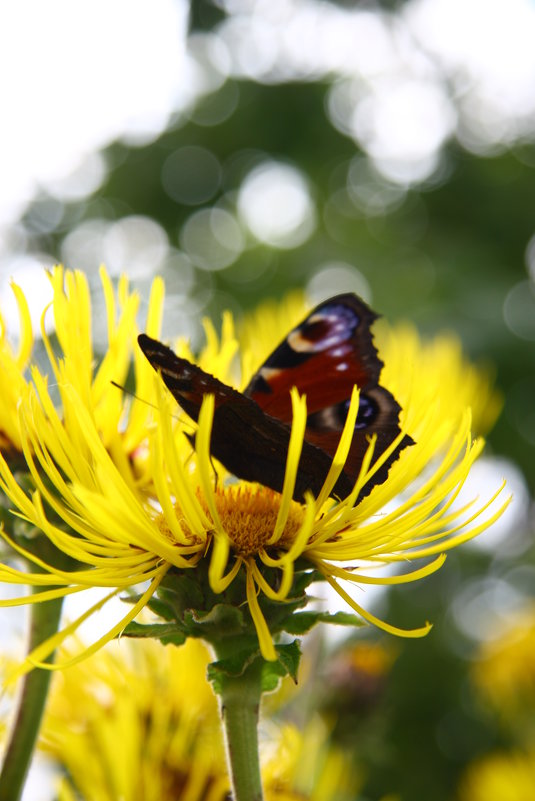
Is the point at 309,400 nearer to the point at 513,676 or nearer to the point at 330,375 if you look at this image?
the point at 330,375

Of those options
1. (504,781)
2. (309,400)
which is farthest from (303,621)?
(504,781)

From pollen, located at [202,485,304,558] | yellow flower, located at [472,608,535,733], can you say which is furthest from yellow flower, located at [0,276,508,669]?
yellow flower, located at [472,608,535,733]

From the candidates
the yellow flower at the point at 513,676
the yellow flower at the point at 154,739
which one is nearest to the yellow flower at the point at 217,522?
the yellow flower at the point at 154,739

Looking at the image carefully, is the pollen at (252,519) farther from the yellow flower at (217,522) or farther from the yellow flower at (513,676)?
the yellow flower at (513,676)

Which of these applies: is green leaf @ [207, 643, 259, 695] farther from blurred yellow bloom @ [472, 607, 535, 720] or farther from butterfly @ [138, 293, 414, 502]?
blurred yellow bloom @ [472, 607, 535, 720]

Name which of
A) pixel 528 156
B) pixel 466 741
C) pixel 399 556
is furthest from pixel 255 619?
pixel 528 156

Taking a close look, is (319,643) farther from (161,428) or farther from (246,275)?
(246,275)
